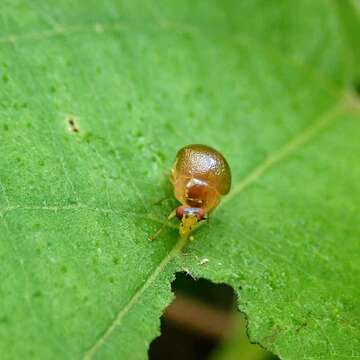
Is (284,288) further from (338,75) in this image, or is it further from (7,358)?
(338,75)

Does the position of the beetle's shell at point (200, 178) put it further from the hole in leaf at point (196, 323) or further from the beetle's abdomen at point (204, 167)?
the hole in leaf at point (196, 323)

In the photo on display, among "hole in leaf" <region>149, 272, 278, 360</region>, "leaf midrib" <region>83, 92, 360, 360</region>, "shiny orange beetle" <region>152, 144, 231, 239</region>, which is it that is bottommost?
"hole in leaf" <region>149, 272, 278, 360</region>

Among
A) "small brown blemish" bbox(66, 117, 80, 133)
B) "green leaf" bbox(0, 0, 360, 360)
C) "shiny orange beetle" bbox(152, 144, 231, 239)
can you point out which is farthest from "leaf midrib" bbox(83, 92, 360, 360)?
"small brown blemish" bbox(66, 117, 80, 133)

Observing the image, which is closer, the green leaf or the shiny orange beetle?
the green leaf

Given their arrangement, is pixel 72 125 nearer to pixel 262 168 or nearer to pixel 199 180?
pixel 199 180

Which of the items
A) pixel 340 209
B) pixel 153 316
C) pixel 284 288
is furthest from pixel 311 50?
pixel 153 316

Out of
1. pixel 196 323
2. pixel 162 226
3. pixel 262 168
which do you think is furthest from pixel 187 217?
pixel 196 323

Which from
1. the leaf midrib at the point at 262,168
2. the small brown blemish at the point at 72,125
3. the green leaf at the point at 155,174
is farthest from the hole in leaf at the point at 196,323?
the small brown blemish at the point at 72,125

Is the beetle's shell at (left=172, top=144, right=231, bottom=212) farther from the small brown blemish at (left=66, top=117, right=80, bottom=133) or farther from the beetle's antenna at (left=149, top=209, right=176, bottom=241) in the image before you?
the small brown blemish at (left=66, top=117, right=80, bottom=133)
